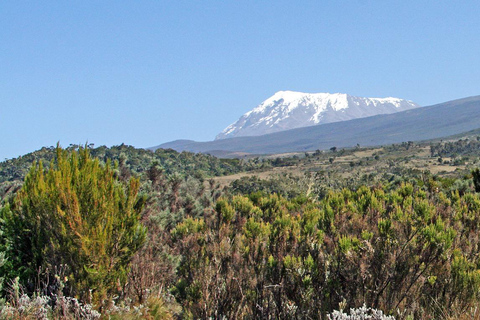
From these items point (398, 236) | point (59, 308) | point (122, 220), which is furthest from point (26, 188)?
point (398, 236)

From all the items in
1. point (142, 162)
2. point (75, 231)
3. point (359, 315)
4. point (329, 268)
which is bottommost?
point (359, 315)

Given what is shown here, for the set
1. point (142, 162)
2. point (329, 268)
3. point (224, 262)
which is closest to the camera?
point (329, 268)

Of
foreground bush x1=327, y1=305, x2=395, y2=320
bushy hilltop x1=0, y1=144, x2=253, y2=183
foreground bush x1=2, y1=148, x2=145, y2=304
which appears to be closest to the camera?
foreground bush x1=327, y1=305, x2=395, y2=320

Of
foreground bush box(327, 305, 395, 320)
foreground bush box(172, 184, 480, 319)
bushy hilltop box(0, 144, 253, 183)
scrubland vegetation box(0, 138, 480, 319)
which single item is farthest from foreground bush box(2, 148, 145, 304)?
bushy hilltop box(0, 144, 253, 183)

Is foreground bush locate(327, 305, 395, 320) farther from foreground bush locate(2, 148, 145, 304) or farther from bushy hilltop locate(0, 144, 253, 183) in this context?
bushy hilltop locate(0, 144, 253, 183)

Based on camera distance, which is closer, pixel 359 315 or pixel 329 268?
pixel 359 315

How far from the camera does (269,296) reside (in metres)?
5.04

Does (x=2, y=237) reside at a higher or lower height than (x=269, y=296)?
higher

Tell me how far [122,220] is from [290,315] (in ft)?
8.37

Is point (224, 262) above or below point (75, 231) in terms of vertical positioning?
below

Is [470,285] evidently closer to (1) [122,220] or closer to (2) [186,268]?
(2) [186,268]

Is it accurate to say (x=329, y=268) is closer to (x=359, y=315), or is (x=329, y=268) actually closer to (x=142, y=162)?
(x=359, y=315)

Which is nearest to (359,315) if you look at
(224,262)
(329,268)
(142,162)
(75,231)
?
(329,268)

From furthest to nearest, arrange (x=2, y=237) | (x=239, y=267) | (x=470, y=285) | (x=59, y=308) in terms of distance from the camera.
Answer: (x=2, y=237)
(x=239, y=267)
(x=59, y=308)
(x=470, y=285)
